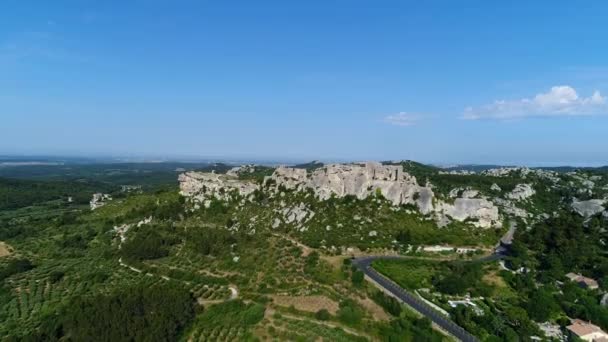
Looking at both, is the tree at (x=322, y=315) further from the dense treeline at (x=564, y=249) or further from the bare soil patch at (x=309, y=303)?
the dense treeline at (x=564, y=249)

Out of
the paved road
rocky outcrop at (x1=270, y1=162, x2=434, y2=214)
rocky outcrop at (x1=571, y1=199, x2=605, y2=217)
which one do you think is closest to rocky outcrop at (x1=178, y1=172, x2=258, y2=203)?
rocky outcrop at (x1=270, y1=162, x2=434, y2=214)

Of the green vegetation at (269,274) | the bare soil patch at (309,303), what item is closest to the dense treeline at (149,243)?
the green vegetation at (269,274)

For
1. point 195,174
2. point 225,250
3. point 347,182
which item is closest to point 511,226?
point 347,182

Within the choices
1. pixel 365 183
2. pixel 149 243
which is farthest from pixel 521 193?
pixel 149 243

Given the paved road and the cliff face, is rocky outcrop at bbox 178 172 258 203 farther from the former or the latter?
the paved road

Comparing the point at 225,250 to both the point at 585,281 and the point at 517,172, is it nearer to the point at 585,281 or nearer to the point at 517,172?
the point at 585,281
